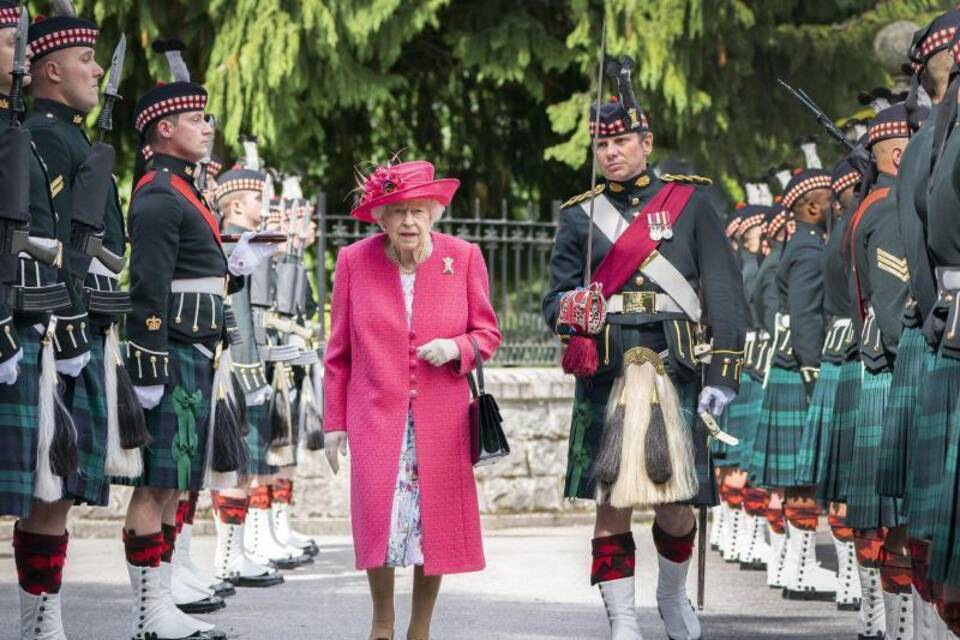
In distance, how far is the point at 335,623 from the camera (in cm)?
899

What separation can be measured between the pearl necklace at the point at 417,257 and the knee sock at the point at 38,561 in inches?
62.1

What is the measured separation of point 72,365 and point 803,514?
504 cm

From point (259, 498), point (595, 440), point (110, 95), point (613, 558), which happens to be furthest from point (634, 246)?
point (259, 498)

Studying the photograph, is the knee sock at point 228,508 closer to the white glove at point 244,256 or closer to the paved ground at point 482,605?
the paved ground at point 482,605

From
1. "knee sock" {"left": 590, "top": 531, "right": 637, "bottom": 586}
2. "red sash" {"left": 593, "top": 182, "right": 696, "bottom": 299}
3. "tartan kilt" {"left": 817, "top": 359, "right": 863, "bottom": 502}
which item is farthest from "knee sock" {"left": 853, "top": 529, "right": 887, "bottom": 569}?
"red sash" {"left": 593, "top": 182, "right": 696, "bottom": 299}

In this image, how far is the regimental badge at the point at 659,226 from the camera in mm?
7777

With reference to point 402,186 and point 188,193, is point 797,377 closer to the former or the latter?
point 188,193

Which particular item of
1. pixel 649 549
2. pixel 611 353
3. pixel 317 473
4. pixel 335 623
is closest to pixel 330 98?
pixel 317 473

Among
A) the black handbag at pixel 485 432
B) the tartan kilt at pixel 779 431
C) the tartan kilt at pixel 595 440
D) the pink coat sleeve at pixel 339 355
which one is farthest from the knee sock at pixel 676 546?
the tartan kilt at pixel 779 431

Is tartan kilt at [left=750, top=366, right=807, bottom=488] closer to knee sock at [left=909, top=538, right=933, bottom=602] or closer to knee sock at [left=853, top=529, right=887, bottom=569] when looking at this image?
knee sock at [left=853, top=529, right=887, bottom=569]

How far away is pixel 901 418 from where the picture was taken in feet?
19.8

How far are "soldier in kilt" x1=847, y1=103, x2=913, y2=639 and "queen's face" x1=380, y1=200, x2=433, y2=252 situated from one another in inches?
68.3

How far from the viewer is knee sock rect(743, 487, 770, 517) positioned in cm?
1218

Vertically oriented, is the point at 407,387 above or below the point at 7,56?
below
